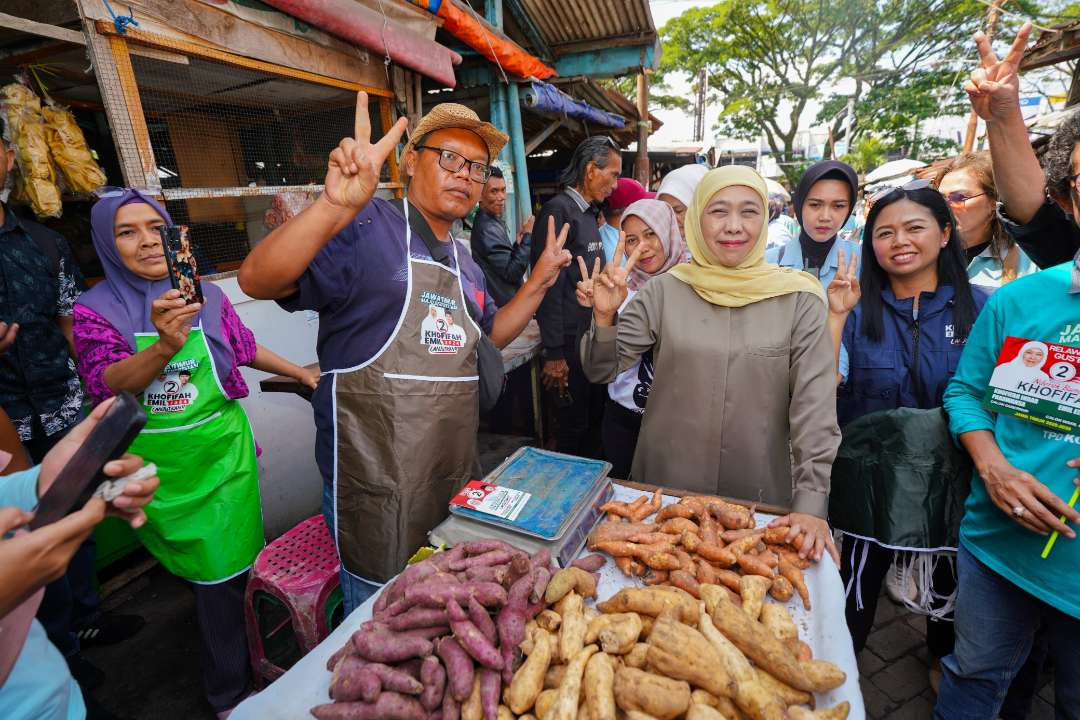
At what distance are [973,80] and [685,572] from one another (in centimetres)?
221

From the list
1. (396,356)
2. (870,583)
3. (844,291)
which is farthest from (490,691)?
(844,291)

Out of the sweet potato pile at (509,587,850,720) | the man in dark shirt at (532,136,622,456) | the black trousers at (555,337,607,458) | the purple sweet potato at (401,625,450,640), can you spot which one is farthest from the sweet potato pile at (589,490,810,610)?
the black trousers at (555,337,607,458)

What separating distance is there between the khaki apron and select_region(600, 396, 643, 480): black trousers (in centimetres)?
134

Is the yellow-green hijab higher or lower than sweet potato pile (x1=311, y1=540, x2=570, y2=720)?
higher

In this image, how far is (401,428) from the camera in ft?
6.51

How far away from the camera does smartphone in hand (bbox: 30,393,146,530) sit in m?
1.03

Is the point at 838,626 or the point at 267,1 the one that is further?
the point at 267,1

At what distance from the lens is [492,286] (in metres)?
4.43

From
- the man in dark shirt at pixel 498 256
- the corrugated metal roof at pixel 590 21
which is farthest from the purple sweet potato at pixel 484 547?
the corrugated metal roof at pixel 590 21

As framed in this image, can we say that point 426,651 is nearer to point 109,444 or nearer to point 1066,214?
point 109,444

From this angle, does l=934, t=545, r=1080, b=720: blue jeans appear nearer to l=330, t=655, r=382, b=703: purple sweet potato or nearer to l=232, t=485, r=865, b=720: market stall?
l=232, t=485, r=865, b=720: market stall

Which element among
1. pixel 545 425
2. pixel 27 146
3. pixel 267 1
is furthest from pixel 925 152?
pixel 27 146

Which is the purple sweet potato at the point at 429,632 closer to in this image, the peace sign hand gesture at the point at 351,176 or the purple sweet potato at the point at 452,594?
the purple sweet potato at the point at 452,594

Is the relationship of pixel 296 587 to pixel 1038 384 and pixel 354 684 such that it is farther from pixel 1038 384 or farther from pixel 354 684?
pixel 1038 384
